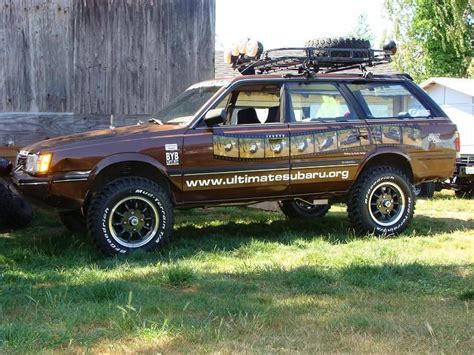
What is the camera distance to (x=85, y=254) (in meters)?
6.46

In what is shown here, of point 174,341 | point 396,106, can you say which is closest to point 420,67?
point 396,106

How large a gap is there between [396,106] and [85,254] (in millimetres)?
4113

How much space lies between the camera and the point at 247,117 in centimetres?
720

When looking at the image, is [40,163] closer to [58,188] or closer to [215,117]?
[58,188]

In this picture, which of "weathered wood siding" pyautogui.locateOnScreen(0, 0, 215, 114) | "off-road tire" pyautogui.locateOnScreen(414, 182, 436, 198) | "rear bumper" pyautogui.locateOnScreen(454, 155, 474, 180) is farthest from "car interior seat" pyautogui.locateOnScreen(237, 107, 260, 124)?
"rear bumper" pyautogui.locateOnScreen(454, 155, 474, 180)

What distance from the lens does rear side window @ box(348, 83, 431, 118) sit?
7555mm

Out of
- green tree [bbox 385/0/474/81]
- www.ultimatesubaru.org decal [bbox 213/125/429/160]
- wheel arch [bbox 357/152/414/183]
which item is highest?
green tree [bbox 385/0/474/81]

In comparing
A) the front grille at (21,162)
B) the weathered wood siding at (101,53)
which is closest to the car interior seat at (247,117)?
the front grille at (21,162)

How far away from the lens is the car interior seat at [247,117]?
23.5ft

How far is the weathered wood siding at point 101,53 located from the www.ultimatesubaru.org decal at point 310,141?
306cm

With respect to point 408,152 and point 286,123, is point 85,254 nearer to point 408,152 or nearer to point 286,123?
point 286,123

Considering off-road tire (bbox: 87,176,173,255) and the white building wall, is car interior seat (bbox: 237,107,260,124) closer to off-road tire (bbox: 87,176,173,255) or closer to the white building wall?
off-road tire (bbox: 87,176,173,255)

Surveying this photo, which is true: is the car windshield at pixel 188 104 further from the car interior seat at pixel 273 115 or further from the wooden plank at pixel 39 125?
the wooden plank at pixel 39 125

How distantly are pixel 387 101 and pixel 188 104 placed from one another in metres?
2.48
